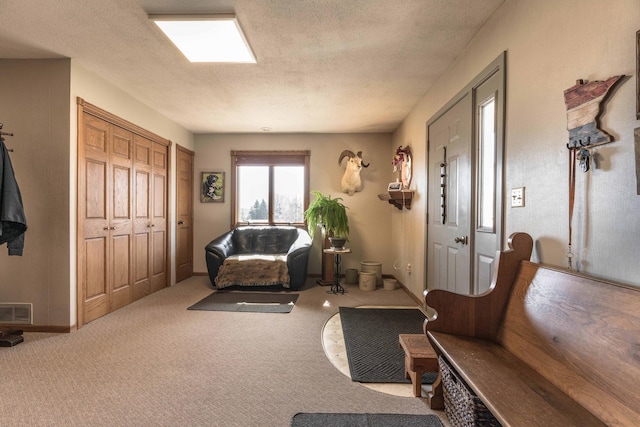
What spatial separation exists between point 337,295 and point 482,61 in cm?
314

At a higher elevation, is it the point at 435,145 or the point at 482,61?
the point at 482,61

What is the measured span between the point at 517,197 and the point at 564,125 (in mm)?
491

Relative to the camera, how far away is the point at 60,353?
249 cm

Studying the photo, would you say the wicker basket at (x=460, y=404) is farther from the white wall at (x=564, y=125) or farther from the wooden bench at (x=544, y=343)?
the white wall at (x=564, y=125)

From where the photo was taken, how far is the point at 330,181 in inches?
218

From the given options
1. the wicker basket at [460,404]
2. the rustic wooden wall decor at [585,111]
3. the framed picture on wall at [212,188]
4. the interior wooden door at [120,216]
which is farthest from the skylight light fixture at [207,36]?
the framed picture on wall at [212,188]

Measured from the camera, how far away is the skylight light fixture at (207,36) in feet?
7.24

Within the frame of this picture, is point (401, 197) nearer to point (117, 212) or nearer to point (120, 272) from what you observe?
point (117, 212)

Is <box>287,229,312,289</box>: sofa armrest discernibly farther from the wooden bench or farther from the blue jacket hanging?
the wooden bench

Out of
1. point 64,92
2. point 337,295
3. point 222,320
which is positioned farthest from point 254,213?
point 64,92

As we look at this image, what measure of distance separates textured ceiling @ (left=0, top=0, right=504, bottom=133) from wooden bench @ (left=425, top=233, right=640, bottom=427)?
65.4 inches

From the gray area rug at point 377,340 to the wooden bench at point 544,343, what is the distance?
0.72 metres

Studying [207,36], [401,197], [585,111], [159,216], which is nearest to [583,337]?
[585,111]

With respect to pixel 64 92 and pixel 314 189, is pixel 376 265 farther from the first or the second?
pixel 64 92
